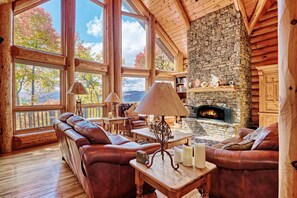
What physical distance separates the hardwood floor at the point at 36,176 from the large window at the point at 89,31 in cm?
340

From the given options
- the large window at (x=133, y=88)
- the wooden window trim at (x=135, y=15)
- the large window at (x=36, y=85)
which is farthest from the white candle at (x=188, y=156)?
the wooden window trim at (x=135, y=15)

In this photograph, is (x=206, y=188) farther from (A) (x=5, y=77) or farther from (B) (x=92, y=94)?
(B) (x=92, y=94)

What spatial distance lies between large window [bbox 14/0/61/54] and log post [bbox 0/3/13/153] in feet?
1.38

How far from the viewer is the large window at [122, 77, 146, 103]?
22.6 ft

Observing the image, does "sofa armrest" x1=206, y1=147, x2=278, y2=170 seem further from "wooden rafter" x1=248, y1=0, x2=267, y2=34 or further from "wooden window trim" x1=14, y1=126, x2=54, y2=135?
"wooden rafter" x1=248, y1=0, x2=267, y2=34

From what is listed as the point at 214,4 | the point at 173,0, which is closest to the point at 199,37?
the point at 214,4

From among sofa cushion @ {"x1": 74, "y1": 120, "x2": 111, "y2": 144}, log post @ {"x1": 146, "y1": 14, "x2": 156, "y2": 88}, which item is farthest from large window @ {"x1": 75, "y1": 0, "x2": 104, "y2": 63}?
sofa cushion @ {"x1": 74, "y1": 120, "x2": 111, "y2": 144}

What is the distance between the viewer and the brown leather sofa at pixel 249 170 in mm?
1581

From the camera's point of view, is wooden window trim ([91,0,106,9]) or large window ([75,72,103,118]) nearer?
large window ([75,72,103,118])

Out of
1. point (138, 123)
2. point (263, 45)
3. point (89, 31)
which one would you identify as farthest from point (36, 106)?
point (263, 45)

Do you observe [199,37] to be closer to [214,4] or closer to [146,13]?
[214,4]

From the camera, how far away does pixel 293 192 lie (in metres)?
1.05

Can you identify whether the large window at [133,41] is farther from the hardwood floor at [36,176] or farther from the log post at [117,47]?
the hardwood floor at [36,176]

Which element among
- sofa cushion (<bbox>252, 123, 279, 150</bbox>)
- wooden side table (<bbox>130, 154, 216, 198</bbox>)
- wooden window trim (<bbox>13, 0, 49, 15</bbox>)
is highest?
wooden window trim (<bbox>13, 0, 49, 15</bbox>)
